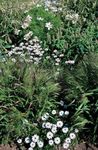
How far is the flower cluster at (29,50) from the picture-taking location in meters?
5.84

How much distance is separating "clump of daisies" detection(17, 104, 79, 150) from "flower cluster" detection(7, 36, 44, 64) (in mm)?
1050

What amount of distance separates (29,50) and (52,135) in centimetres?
169

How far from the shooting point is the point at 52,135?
4.74m

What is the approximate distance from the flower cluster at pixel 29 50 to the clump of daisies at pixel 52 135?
3.44ft

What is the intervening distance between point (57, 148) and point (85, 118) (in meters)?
0.42

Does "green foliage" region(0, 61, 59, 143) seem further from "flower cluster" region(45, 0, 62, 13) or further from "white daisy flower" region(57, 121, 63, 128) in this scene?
"flower cluster" region(45, 0, 62, 13)

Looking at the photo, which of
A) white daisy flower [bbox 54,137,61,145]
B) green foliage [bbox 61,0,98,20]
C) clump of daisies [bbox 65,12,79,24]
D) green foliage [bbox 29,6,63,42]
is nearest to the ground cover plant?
white daisy flower [bbox 54,137,61,145]

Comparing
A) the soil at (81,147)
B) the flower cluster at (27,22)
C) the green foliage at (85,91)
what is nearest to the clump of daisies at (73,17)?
the flower cluster at (27,22)

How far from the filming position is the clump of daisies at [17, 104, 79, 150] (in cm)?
475

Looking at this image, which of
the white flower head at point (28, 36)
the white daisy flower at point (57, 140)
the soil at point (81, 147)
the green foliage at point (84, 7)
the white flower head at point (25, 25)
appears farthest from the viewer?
the green foliage at point (84, 7)

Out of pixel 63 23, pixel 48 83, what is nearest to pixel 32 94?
pixel 48 83

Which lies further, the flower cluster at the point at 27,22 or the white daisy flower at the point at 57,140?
the flower cluster at the point at 27,22

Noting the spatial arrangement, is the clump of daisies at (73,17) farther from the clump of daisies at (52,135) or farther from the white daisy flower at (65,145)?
the white daisy flower at (65,145)

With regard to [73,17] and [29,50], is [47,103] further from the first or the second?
[73,17]
